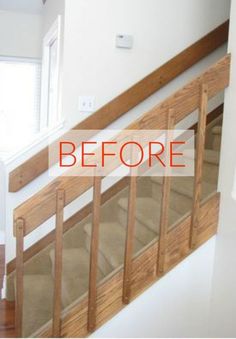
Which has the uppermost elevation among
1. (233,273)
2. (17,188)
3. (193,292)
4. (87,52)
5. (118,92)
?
(87,52)

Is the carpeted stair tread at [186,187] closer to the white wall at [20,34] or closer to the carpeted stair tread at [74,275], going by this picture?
the carpeted stair tread at [74,275]

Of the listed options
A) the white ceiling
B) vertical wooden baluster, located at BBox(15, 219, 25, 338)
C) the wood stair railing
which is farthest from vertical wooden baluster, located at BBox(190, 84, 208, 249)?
the white ceiling

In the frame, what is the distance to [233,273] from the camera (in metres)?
1.61

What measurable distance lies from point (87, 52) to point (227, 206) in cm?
143

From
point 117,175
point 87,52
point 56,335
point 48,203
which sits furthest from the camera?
point 117,175

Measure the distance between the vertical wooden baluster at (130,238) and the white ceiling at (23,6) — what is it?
266cm

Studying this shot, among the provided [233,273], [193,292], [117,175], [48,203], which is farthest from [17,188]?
[233,273]

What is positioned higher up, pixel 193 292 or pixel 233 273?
pixel 233 273

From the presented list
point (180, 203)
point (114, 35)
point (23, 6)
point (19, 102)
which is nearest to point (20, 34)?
point (23, 6)

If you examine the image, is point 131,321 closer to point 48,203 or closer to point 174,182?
point 48,203

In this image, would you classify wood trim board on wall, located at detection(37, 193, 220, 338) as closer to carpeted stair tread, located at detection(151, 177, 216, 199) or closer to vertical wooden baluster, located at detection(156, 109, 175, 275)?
vertical wooden baluster, located at detection(156, 109, 175, 275)

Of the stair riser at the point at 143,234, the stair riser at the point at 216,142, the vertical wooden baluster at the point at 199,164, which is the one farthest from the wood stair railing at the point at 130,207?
the stair riser at the point at 216,142

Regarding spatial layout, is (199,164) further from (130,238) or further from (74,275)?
(74,275)

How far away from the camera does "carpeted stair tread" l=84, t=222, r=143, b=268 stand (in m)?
1.93
